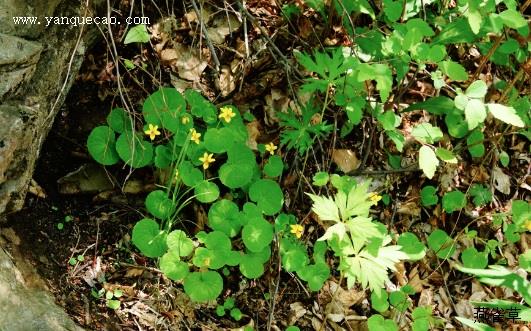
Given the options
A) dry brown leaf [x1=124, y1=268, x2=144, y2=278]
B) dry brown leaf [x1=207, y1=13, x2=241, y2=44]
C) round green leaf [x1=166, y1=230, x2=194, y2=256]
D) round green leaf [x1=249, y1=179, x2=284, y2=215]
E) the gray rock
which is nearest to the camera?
the gray rock

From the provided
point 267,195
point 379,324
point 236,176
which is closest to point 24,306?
point 236,176

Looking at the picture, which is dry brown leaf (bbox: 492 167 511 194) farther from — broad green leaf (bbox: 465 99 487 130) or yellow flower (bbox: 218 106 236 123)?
yellow flower (bbox: 218 106 236 123)

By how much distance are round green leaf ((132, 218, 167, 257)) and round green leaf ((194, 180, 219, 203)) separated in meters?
0.26

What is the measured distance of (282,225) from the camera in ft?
8.18

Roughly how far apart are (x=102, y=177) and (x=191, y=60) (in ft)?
2.71

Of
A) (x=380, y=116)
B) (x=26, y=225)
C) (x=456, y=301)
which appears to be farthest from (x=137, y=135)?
(x=456, y=301)

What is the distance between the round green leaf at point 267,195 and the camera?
2481 mm

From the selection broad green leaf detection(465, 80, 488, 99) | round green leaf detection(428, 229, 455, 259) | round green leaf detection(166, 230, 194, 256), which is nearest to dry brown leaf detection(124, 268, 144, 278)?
round green leaf detection(166, 230, 194, 256)

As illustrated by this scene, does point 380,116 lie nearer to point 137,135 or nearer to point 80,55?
point 137,135

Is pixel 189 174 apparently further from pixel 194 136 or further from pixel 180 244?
pixel 180 244

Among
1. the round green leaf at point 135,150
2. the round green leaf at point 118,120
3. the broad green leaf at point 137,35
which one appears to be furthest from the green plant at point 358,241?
the broad green leaf at point 137,35

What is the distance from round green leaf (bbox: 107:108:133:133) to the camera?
242cm

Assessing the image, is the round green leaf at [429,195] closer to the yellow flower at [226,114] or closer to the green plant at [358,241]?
the green plant at [358,241]

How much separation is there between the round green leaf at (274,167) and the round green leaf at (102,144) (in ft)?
2.62
